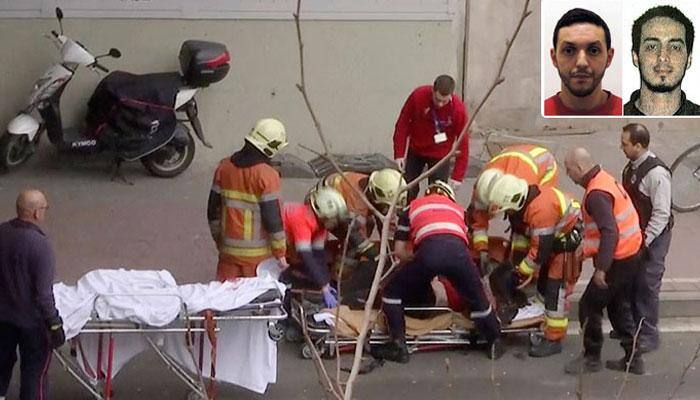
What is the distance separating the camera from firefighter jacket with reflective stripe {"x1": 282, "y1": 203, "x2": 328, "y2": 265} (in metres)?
8.37

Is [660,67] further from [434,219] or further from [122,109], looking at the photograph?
[434,219]

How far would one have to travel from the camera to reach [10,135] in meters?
11.7

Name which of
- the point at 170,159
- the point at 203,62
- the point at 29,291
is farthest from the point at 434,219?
the point at 170,159

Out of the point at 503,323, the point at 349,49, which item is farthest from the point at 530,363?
the point at 349,49

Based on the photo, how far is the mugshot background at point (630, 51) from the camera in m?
13.4

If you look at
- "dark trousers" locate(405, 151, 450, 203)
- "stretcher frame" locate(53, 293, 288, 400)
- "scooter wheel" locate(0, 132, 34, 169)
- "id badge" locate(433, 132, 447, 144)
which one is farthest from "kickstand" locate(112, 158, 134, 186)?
"stretcher frame" locate(53, 293, 288, 400)

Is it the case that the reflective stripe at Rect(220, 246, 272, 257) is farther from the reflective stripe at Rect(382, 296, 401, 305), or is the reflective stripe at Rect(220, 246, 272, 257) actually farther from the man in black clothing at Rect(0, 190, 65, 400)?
the man in black clothing at Rect(0, 190, 65, 400)

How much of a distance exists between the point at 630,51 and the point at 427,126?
4.13 metres

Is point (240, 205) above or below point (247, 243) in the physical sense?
above

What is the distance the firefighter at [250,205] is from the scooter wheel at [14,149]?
12.5 feet

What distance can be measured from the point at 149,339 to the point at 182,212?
4.06 meters

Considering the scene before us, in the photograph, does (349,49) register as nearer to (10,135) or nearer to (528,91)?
(528,91)

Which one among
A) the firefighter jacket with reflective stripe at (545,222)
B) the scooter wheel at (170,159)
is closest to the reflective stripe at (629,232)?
the firefighter jacket with reflective stripe at (545,222)

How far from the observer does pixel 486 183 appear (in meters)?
8.58
